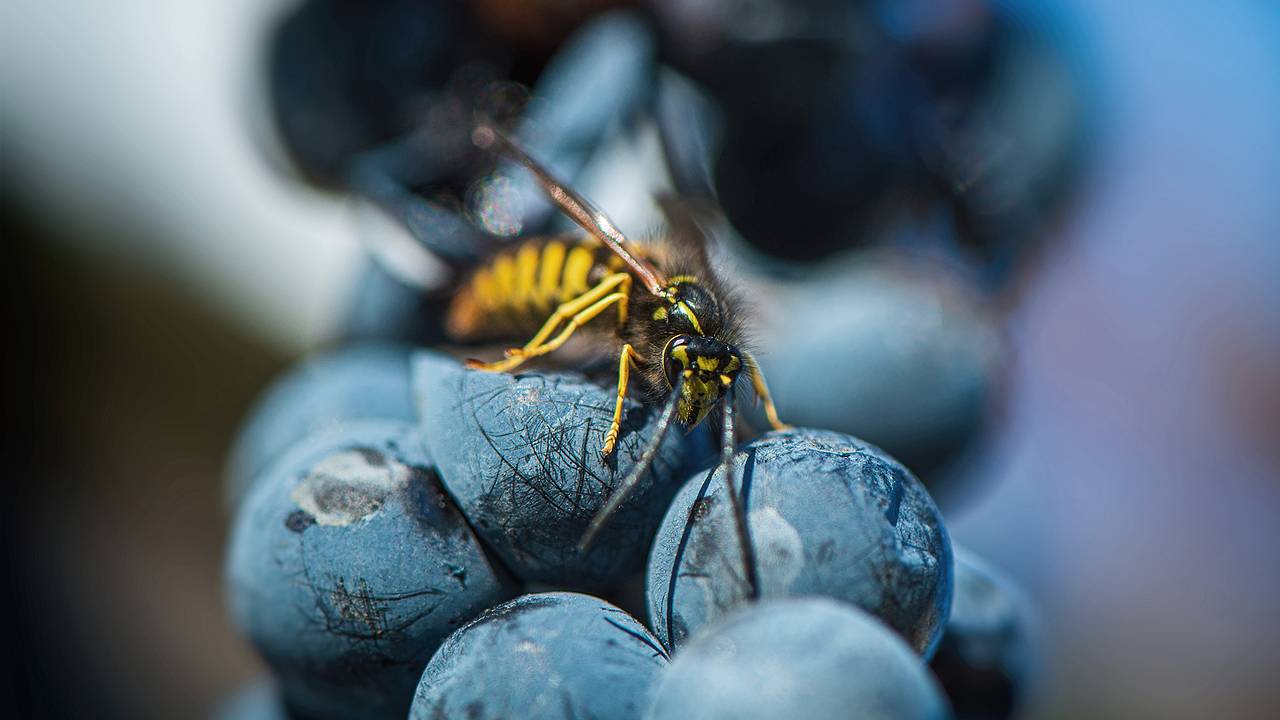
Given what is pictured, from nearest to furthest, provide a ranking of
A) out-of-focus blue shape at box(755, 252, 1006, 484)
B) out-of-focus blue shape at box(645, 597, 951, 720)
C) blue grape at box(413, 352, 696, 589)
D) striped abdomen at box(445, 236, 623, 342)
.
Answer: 1. out-of-focus blue shape at box(645, 597, 951, 720)
2. blue grape at box(413, 352, 696, 589)
3. striped abdomen at box(445, 236, 623, 342)
4. out-of-focus blue shape at box(755, 252, 1006, 484)

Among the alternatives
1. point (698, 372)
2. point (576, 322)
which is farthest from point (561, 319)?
point (698, 372)

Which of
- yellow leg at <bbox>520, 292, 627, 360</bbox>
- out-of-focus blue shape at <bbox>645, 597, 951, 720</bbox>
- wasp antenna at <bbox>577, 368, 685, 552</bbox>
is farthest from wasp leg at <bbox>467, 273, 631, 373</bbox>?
out-of-focus blue shape at <bbox>645, 597, 951, 720</bbox>

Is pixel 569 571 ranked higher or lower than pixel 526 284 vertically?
lower

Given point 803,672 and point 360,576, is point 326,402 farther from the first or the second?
point 803,672

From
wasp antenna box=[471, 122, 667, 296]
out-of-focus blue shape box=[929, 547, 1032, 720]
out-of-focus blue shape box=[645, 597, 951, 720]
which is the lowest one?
out-of-focus blue shape box=[929, 547, 1032, 720]

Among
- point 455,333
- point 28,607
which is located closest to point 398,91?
point 455,333

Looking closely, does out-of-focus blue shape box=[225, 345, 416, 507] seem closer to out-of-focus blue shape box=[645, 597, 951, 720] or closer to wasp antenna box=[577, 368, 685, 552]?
wasp antenna box=[577, 368, 685, 552]
